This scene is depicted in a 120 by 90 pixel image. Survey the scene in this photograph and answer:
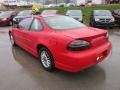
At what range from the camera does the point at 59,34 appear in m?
4.78

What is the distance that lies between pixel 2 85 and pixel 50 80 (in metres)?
1.15

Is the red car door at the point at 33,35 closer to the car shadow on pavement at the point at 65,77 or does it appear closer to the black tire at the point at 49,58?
the black tire at the point at 49,58

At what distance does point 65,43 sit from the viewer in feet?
14.6

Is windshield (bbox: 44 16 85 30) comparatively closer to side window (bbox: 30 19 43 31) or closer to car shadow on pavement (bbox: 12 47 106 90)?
side window (bbox: 30 19 43 31)

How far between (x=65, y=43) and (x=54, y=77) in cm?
104

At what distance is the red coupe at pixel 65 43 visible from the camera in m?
4.39

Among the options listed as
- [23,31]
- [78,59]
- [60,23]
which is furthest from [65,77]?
[23,31]

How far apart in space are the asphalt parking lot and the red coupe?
33cm

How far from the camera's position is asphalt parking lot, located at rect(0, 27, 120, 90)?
4.41 m

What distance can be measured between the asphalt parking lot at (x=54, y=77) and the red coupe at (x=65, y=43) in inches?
13.1

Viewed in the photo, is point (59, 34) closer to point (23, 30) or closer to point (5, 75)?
point (5, 75)

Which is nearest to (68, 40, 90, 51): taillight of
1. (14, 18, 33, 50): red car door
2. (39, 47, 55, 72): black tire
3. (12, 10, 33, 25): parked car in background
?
(39, 47, 55, 72): black tire

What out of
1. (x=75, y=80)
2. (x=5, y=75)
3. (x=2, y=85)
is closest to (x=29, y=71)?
(x=5, y=75)

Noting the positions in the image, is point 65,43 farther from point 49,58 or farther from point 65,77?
point 65,77
